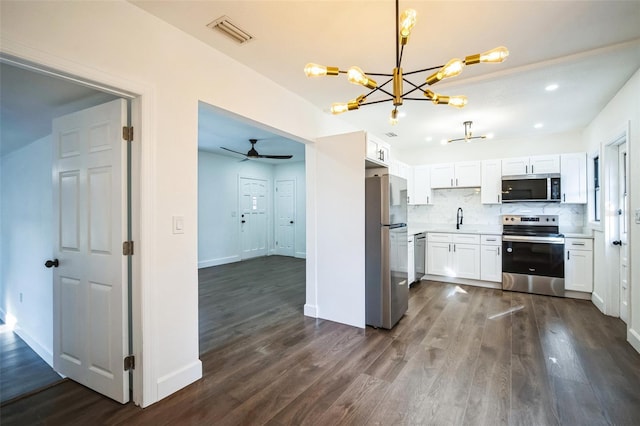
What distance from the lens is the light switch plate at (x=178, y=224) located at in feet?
6.72

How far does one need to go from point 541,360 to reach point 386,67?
117 inches

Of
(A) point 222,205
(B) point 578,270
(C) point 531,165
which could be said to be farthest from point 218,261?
(B) point 578,270

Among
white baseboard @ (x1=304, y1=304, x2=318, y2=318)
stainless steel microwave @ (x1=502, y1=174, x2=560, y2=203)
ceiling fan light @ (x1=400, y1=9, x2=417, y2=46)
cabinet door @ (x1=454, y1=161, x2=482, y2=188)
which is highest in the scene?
ceiling fan light @ (x1=400, y1=9, x2=417, y2=46)

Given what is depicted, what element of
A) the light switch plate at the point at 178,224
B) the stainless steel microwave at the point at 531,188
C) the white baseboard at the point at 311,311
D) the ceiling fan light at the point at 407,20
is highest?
the ceiling fan light at the point at 407,20

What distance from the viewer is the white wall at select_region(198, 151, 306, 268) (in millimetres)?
6473

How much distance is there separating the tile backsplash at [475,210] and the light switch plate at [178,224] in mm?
5060

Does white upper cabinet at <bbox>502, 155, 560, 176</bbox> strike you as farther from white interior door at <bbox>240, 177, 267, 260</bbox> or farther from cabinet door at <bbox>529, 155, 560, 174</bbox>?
white interior door at <bbox>240, 177, 267, 260</bbox>

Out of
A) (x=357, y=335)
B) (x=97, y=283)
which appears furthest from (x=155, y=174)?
(x=357, y=335)

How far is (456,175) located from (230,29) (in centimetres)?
464

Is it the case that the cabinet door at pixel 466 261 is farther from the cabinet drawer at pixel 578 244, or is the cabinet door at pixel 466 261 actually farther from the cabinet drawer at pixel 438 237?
the cabinet drawer at pixel 578 244

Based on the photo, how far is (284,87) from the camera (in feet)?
10.0

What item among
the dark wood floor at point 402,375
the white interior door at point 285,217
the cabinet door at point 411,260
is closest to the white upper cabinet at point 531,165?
the cabinet door at point 411,260

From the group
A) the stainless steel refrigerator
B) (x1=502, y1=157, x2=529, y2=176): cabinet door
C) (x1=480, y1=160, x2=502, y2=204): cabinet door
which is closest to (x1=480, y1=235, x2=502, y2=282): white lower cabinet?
(x1=480, y1=160, x2=502, y2=204): cabinet door

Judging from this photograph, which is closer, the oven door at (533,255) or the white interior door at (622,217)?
the white interior door at (622,217)
